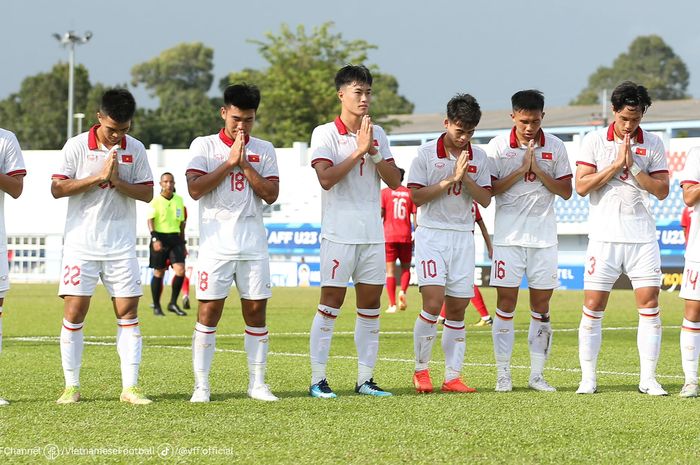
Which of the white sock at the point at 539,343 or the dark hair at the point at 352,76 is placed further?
the white sock at the point at 539,343

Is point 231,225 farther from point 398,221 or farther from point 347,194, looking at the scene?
point 398,221

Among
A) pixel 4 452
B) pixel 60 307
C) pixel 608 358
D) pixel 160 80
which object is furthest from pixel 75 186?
pixel 160 80

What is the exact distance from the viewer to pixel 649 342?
9273 millimetres

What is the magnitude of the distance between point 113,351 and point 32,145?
85158 millimetres

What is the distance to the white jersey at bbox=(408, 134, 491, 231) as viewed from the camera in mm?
9328

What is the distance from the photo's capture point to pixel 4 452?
6527 millimetres

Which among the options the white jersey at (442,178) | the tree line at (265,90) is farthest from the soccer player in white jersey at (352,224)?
the tree line at (265,90)

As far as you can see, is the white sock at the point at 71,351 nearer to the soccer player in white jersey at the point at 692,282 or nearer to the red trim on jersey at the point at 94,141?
the red trim on jersey at the point at 94,141

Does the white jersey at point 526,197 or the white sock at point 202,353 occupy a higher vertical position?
the white jersey at point 526,197

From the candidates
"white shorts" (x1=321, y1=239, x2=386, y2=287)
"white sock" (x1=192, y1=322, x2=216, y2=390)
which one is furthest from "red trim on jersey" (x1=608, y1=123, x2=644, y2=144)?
"white sock" (x1=192, y1=322, x2=216, y2=390)

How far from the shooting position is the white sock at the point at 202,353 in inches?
339

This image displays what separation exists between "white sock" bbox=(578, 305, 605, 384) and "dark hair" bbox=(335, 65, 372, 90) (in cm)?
247

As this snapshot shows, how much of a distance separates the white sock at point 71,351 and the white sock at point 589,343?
3.74 m

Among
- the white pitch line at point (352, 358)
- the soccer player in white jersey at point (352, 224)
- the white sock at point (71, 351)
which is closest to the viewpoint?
the white sock at point (71, 351)
